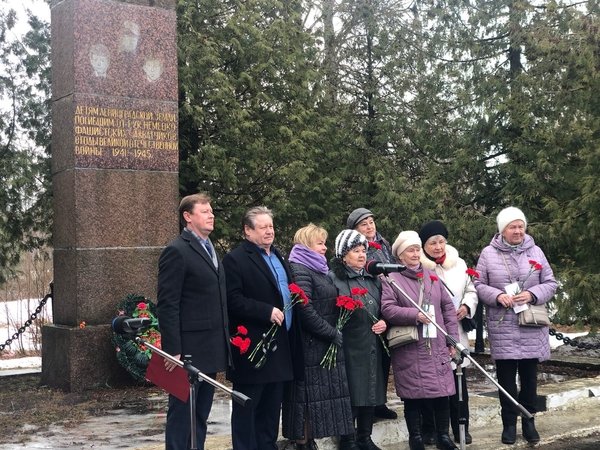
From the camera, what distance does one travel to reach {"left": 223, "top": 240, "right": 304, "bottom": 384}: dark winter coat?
516 cm

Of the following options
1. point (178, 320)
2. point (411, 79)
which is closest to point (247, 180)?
point (411, 79)

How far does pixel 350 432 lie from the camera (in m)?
5.44

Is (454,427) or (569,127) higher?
(569,127)

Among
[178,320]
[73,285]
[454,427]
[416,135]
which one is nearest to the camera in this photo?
[178,320]

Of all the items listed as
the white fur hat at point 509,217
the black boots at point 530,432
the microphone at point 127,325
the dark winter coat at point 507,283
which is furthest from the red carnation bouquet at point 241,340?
the black boots at point 530,432

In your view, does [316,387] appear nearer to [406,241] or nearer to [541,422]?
[406,241]

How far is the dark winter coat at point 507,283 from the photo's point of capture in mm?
6105

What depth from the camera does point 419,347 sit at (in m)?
5.73

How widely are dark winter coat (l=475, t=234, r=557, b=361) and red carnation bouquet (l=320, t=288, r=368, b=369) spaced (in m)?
1.20

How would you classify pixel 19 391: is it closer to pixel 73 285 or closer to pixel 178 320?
pixel 73 285

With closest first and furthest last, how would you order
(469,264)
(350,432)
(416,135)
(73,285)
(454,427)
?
(350,432) < (454,427) < (73,285) < (469,264) < (416,135)

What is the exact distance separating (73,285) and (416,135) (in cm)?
764

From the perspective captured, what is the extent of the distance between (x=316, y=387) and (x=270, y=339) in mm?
470

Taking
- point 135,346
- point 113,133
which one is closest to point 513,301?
point 135,346
